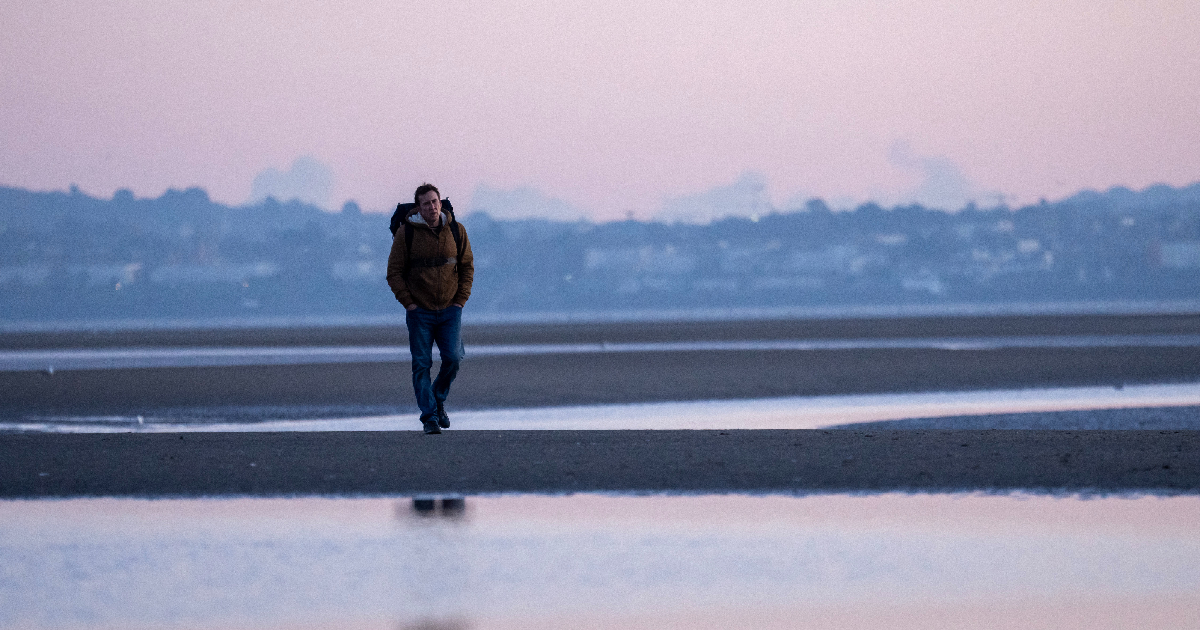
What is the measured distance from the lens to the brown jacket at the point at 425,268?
13.9 metres

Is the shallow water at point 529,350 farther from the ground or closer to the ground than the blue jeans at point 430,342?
farther from the ground

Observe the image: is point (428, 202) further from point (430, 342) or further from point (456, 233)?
point (430, 342)

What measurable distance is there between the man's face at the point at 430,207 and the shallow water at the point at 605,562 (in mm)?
3417

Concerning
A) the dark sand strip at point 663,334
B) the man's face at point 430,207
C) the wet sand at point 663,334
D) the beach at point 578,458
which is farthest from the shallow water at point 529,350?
the man's face at point 430,207

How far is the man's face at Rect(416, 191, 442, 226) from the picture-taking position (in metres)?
13.6

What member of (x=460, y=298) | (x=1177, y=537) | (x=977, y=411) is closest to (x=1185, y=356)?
(x=977, y=411)

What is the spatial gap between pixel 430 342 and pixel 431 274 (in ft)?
2.30

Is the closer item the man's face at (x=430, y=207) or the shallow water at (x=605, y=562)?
the shallow water at (x=605, y=562)

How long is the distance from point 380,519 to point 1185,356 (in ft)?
106

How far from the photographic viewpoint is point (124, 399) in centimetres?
2606

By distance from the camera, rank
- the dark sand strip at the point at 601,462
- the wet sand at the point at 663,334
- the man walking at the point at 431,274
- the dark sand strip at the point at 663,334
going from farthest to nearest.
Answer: the wet sand at the point at 663,334 < the dark sand strip at the point at 663,334 < the man walking at the point at 431,274 < the dark sand strip at the point at 601,462

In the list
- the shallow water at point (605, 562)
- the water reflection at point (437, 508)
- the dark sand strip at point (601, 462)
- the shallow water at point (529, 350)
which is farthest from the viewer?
the shallow water at point (529, 350)

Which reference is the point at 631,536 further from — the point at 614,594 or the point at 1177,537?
the point at 1177,537

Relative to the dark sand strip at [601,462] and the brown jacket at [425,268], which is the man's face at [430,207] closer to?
the brown jacket at [425,268]
